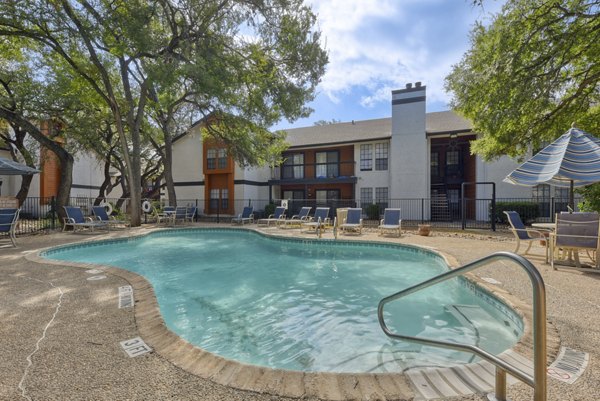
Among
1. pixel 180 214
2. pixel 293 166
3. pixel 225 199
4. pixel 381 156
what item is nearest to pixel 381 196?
pixel 381 156

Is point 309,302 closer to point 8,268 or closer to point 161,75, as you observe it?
point 8,268

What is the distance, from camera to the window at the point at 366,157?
21181 millimetres

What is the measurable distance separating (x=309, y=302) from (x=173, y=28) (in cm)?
1516

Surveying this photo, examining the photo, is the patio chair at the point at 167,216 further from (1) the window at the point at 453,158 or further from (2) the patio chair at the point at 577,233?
(1) the window at the point at 453,158

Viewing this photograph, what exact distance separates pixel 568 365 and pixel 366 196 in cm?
1894

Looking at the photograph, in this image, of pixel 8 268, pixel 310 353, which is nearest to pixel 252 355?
pixel 310 353

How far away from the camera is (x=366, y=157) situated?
70.1 ft

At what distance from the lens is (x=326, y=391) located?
225 centimetres

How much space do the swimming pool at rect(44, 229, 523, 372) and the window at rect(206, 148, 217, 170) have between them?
48.3 feet

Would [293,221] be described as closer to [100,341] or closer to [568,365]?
[100,341]

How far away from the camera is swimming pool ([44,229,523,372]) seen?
12.0ft

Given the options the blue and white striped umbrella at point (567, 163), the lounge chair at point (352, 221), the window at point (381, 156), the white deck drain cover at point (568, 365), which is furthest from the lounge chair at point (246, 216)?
the white deck drain cover at point (568, 365)

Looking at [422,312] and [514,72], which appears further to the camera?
[514,72]

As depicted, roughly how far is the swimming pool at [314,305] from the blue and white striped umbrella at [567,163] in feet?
9.92
